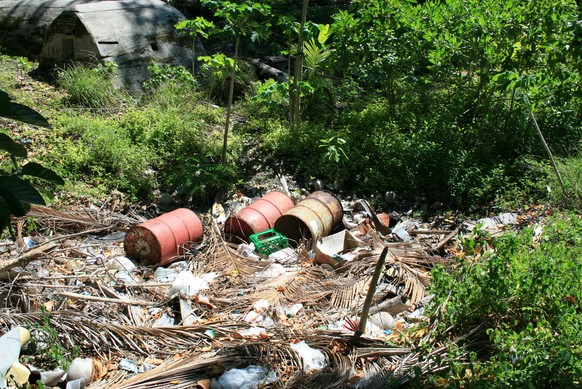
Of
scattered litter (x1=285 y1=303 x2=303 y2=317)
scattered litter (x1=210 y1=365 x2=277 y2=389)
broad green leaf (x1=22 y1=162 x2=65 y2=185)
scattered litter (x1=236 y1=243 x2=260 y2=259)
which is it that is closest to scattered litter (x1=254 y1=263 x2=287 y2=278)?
scattered litter (x1=236 y1=243 x2=260 y2=259)

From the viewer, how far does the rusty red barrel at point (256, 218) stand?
5.59m

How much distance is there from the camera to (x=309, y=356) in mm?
3715

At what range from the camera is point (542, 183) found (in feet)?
19.7

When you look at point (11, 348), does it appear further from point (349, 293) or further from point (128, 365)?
point (349, 293)

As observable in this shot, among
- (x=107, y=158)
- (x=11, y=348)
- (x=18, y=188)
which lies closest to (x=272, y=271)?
(x=11, y=348)

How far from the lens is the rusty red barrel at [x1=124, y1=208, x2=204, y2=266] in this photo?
5156 mm

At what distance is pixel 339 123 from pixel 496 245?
4.03m

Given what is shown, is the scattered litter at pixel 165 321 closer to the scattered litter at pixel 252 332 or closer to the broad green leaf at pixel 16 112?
the scattered litter at pixel 252 332

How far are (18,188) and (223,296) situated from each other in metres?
2.97

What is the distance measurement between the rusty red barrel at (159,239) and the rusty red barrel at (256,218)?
0.44 meters

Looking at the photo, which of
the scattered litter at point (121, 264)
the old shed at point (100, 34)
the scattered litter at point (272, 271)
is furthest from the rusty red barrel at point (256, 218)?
the old shed at point (100, 34)

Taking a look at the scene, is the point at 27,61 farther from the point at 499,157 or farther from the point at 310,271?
the point at 499,157

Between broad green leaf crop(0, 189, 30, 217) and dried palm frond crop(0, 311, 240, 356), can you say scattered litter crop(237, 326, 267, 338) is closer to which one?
dried palm frond crop(0, 311, 240, 356)

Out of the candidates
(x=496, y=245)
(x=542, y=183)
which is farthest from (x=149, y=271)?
(x=542, y=183)
